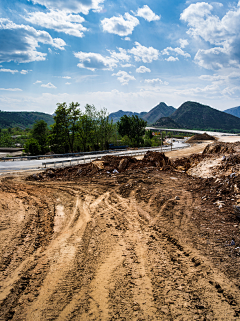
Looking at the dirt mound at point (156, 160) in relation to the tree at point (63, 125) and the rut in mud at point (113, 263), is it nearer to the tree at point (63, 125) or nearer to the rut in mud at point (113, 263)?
the rut in mud at point (113, 263)

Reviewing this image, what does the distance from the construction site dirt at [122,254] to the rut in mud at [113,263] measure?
0.02 m

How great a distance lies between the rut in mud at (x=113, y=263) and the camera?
13.8 ft

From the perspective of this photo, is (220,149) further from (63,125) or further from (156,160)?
(63,125)

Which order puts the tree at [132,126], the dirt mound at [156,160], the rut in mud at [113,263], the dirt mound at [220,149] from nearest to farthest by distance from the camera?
the rut in mud at [113,263] < the dirt mound at [156,160] < the dirt mound at [220,149] < the tree at [132,126]

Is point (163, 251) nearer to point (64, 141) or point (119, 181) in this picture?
point (119, 181)

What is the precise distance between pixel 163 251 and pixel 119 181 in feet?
29.7

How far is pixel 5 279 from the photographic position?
4992 mm

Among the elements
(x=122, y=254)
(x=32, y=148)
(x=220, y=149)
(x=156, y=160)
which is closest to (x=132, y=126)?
(x=32, y=148)

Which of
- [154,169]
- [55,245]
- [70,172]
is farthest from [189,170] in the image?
[55,245]

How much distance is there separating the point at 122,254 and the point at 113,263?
504mm

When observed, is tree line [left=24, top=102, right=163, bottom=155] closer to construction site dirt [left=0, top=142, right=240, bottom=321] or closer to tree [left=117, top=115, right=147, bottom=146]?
tree [left=117, top=115, right=147, bottom=146]

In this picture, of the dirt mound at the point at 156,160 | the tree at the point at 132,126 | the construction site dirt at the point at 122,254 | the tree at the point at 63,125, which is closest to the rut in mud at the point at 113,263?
the construction site dirt at the point at 122,254

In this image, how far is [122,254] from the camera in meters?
6.07

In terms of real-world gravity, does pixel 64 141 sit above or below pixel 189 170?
above
